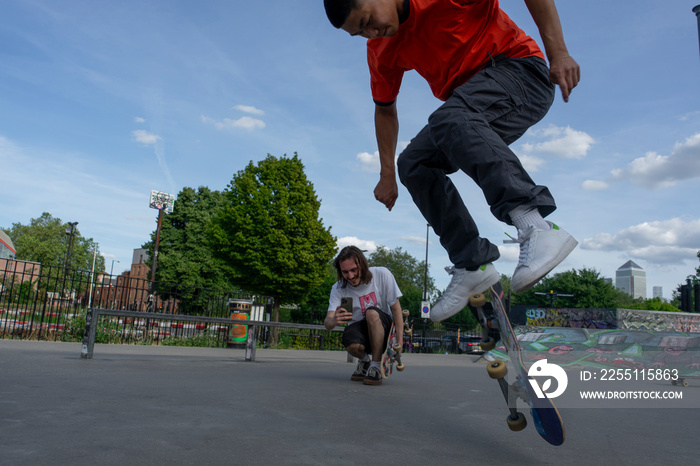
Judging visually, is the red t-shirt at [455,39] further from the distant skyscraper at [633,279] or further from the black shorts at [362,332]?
the distant skyscraper at [633,279]

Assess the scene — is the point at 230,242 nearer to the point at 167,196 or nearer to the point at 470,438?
the point at 470,438

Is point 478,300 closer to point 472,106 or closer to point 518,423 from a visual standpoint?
point 518,423

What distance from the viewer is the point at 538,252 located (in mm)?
1751

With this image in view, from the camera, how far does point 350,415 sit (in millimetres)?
2459

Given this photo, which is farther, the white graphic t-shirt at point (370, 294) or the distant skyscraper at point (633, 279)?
the distant skyscraper at point (633, 279)

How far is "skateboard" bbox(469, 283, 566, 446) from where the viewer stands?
174 cm

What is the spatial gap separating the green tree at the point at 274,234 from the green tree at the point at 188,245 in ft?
39.7

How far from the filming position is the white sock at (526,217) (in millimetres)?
1822

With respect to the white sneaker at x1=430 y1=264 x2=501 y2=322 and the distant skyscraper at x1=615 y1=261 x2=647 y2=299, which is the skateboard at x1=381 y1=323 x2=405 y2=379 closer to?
the white sneaker at x1=430 y1=264 x2=501 y2=322

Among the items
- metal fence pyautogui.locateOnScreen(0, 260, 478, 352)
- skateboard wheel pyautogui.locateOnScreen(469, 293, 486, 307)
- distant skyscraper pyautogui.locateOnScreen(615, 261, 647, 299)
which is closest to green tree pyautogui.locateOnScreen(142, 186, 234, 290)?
metal fence pyautogui.locateOnScreen(0, 260, 478, 352)

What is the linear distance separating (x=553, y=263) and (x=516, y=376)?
497mm

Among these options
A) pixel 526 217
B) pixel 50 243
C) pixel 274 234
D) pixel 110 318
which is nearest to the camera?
pixel 526 217

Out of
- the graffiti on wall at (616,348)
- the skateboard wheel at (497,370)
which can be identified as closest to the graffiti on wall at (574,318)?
the graffiti on wall at (616,348)

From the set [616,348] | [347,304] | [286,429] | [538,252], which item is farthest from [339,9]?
[616,348]
